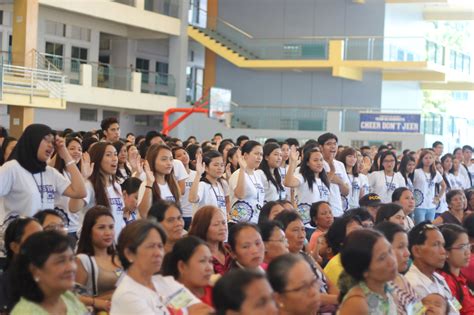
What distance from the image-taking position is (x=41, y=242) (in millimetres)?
5355

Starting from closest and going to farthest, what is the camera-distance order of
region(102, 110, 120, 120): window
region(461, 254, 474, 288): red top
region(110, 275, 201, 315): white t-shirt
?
region(110, 275, 201, 315): white t-shirt, region(461, 254, 474, 288): red top, region(102, 110, 120, 120): window

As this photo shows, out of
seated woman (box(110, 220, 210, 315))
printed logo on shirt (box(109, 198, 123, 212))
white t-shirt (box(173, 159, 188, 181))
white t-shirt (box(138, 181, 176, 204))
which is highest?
white t-shirt (box(173, 159, 188, 181))

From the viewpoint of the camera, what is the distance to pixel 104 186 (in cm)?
916

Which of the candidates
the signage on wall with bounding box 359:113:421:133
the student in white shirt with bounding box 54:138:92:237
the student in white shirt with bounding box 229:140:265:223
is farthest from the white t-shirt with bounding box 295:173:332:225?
the signage on wall with bounding box 359:113:421:133

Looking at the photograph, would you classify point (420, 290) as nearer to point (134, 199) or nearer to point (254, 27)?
point (134, 199)

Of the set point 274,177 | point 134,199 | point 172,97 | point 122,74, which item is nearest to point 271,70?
point 172,97

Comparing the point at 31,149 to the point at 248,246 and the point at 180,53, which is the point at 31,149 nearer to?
the point at 248,246

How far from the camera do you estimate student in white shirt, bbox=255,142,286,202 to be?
39.9 feet

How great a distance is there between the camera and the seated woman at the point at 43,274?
17.3 feet

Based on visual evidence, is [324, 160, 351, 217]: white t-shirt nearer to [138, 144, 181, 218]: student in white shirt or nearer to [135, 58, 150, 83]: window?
[138, 144, 181, 218]: student in white shirt

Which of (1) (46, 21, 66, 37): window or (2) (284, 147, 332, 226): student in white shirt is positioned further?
(1) (46, 21, 66, 37): window

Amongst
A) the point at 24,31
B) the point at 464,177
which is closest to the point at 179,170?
the point at 464,177

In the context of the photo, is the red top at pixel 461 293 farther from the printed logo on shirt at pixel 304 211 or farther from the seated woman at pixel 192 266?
the printed logo on shirt at pixel 304 211

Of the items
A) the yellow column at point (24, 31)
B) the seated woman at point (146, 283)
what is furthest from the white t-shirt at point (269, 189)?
the yellow column at point (24, 31)
